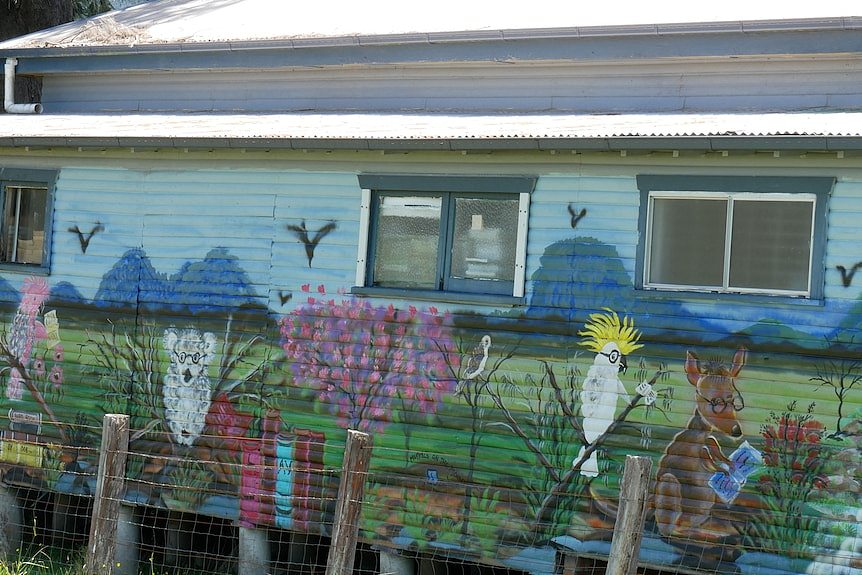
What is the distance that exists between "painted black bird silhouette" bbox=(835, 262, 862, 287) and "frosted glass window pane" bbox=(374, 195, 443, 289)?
312cm

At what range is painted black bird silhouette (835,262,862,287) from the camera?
803cm

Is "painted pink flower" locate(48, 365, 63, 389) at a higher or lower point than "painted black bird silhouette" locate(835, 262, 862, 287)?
lower

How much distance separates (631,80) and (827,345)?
3.47 m

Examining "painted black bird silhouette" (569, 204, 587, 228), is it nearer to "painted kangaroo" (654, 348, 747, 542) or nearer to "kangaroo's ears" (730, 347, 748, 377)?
"painted kangaroo" (654, 348, 747, 542)

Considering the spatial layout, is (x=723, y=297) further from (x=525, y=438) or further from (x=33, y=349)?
(x=33, y=349)

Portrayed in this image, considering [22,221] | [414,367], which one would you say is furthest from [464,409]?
[22,221]

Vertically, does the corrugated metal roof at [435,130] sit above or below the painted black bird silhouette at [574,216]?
above

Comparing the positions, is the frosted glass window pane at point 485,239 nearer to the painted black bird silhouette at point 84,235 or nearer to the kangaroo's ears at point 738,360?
the kangaroo's ears at point 738,360

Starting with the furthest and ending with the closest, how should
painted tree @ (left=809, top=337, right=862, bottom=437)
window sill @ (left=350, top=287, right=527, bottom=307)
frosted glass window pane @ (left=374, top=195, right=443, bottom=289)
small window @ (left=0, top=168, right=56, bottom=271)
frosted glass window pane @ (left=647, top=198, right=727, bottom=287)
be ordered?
1. small window @ (left=0, top=168, right=56, bottom=271)
2. frosted glass window pane @ (left=374, top=195, right=443, bottom=289)
3. window sill @ (left=350, top=287, right=527, bottom=307)
4. frosted glass window pane @ (left=647, top=198, right=727, bottom=287)
5. painted tree @ (left=809, top=337, right=862, bottom=437)

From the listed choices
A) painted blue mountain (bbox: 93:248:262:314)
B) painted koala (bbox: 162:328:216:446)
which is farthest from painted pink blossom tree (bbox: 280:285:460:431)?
painted koala (bbox: 162:328:216:446)

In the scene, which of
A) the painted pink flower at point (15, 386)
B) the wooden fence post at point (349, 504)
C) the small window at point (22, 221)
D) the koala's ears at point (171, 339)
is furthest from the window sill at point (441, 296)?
the painted pink flower at point (15, 386)

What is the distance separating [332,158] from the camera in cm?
993

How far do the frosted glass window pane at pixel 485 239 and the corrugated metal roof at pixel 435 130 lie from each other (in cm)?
58

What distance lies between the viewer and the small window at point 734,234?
8.23m
